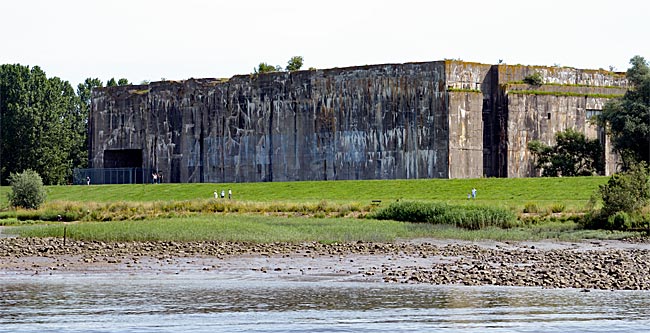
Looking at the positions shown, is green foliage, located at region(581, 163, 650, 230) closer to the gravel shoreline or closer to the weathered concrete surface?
the gravel shoreline

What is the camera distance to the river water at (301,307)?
21.5 meters

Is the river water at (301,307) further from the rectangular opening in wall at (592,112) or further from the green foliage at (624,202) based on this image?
the rectangular opening in wall at (592,112)

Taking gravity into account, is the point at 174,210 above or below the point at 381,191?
below

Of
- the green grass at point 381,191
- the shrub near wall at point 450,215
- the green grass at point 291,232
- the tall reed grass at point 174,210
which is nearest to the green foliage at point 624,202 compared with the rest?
the green grass at point 291,232

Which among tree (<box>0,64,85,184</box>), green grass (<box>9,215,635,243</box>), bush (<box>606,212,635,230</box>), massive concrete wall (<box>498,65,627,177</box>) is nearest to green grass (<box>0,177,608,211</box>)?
bush (<box>606,212,635,230</box>)

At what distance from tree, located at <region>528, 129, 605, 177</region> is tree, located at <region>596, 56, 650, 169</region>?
11.1 feet

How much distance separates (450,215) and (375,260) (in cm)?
1438

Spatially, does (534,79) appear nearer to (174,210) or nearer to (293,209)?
(293,209)

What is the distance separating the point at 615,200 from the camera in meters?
46.7

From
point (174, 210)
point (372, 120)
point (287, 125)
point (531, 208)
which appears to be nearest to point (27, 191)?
point (174, 210)

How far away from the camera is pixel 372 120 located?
79.5 meters

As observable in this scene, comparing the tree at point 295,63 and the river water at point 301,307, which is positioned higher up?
the tree at point 295,63

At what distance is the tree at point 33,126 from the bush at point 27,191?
37.1 metres

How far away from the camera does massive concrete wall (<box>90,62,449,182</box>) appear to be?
7794 cm
